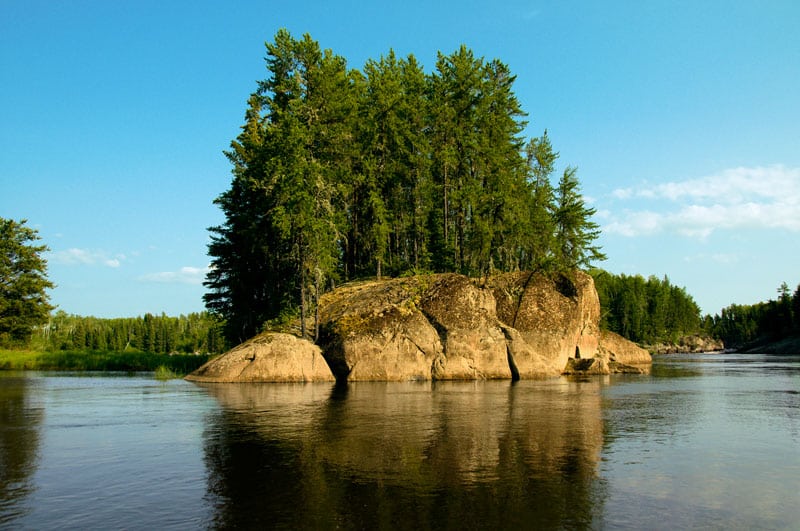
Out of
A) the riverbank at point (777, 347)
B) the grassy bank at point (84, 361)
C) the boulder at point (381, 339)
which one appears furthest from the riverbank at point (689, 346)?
the grassy bank at point (84, 361)

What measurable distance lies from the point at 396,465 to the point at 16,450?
1038cm

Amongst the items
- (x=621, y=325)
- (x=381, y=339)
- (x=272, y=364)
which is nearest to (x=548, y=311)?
(x=381, y=339)

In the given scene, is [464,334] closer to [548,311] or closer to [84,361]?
[548,311]

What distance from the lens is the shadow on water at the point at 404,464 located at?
9.57 m

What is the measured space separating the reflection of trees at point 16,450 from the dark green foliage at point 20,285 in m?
37.9

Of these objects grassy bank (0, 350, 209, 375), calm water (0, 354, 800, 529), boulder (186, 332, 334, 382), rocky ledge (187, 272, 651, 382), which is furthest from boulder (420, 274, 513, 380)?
grassy bank (0, 350, 209, 375)

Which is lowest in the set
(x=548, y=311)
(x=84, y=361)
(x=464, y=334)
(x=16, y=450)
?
(x=16, y=450)

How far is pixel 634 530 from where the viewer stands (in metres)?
8.88

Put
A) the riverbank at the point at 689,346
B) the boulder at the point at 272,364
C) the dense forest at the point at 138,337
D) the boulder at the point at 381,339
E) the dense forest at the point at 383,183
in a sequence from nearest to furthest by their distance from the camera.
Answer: the boulder at the point at 272,364, the boulder at the point at 381,339, the dense forest at the point at 383,183, the dense forest at the point at 138,337, the riverbank at the point at 689,346

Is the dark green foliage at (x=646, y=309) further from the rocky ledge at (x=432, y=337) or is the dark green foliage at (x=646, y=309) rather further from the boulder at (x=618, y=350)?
the rocky ledge at (x=432, y=337)

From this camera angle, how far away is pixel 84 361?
5888cm

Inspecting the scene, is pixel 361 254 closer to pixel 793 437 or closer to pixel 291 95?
pixel 291 95

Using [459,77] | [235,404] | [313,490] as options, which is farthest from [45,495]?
[459,77]

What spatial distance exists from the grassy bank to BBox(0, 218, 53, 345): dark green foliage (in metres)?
2.82
